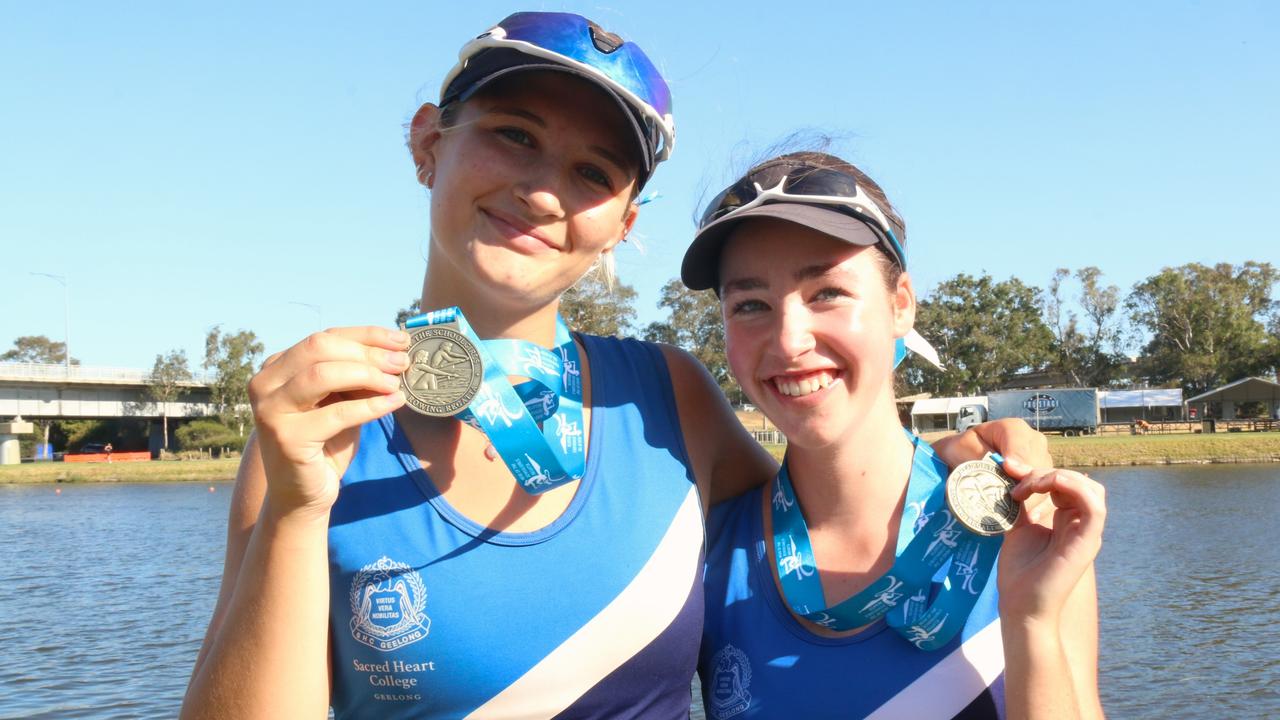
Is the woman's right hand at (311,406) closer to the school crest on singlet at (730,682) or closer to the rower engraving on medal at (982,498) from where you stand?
the school crest on singlet at (730,682)

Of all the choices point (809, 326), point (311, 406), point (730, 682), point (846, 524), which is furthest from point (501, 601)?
point (846, 524)

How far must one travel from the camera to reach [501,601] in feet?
8.38

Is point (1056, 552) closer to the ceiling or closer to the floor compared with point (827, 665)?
closer to the ceiling

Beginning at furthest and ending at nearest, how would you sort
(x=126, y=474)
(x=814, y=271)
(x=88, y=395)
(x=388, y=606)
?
(x=88, y=395)
(x=126, y=474)
(x=814, y=271)
(x=388, y=606)

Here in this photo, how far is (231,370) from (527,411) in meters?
86.1

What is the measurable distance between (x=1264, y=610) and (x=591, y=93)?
66.5 ft

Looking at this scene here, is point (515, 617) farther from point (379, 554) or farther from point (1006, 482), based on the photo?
point (1006, 482)

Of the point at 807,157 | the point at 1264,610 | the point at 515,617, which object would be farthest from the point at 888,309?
the point at 1264,610

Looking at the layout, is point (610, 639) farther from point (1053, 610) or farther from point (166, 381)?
point (166, 381)

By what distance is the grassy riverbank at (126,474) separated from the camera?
203 ft

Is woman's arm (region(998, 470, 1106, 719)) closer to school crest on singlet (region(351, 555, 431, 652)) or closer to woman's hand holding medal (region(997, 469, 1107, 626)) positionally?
woman's hand holding medal (region(997, 469, 1107, 626))

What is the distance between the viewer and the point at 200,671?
7.55ft

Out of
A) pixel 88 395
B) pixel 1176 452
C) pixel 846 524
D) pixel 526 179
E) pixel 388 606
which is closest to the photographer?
pixel 388 606

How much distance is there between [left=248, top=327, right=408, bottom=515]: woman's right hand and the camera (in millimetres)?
2115
